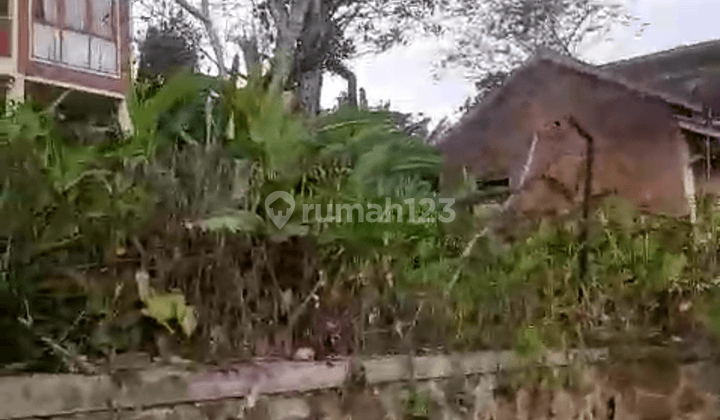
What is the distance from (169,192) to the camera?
169 cm

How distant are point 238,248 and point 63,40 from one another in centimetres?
966

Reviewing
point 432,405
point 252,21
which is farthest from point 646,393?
point 252,21

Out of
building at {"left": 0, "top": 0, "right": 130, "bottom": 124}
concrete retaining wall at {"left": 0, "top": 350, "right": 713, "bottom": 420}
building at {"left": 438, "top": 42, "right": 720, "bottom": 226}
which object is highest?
building at {"left": 0, "top": 0, "right": 130, "bottom": 124}

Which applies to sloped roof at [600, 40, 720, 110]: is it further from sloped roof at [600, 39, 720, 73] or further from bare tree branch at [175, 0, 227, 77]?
bare tree branch at [175, 0, 227, 77]

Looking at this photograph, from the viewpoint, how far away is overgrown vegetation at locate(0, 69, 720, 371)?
5.11ft

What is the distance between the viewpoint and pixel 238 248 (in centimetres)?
175

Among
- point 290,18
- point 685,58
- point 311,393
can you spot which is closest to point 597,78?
point 685,58

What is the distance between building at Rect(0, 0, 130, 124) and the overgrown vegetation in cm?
762

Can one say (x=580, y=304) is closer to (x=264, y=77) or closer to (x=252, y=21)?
(x=264, y=77)

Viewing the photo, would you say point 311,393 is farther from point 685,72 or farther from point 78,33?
point 78,33

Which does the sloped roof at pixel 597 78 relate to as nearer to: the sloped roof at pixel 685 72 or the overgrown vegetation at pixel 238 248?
the sloped roof at pixel 685 72

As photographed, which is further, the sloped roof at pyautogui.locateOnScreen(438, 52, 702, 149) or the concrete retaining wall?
the sloped roof at pyautogui.locateOnScreen(438, 52, 702, 149)

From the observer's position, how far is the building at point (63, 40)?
32.0 feet

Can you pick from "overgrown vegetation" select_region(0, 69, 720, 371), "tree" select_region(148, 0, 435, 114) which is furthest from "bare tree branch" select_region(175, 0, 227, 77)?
"overgrown vegetation" select_region(0, 69, 720, 371)
